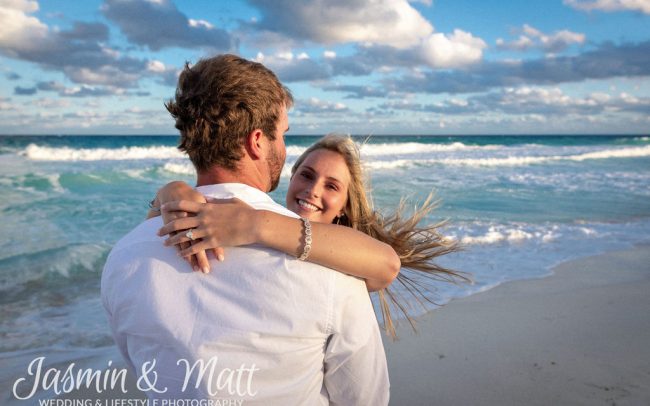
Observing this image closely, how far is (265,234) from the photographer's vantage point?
1755 mm

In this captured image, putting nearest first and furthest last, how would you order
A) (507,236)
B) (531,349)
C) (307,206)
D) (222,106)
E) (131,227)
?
(222,106) < (307,206) < (531,349) < (507,236) < (131,227)

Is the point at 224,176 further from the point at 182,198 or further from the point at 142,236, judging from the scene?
the point at 142,236

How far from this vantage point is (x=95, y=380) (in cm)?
409

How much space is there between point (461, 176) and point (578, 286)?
15.3m

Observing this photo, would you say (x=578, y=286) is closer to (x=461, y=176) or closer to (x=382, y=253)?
(x=382, y=253)

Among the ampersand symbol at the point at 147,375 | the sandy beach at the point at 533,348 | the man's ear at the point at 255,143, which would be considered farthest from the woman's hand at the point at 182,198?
the sandy beach at the point at 533,348

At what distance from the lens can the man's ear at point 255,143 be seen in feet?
6.59

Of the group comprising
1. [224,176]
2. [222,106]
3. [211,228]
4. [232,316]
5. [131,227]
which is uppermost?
[222,106]

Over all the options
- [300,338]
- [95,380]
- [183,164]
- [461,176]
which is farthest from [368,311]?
[183,164]

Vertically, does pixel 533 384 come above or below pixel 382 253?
below

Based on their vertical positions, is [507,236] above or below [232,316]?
below

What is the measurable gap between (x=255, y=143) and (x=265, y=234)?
44 centimetres

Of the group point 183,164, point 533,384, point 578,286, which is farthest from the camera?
point 183,164

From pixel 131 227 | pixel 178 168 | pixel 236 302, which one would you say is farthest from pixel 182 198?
pixel 178 168
